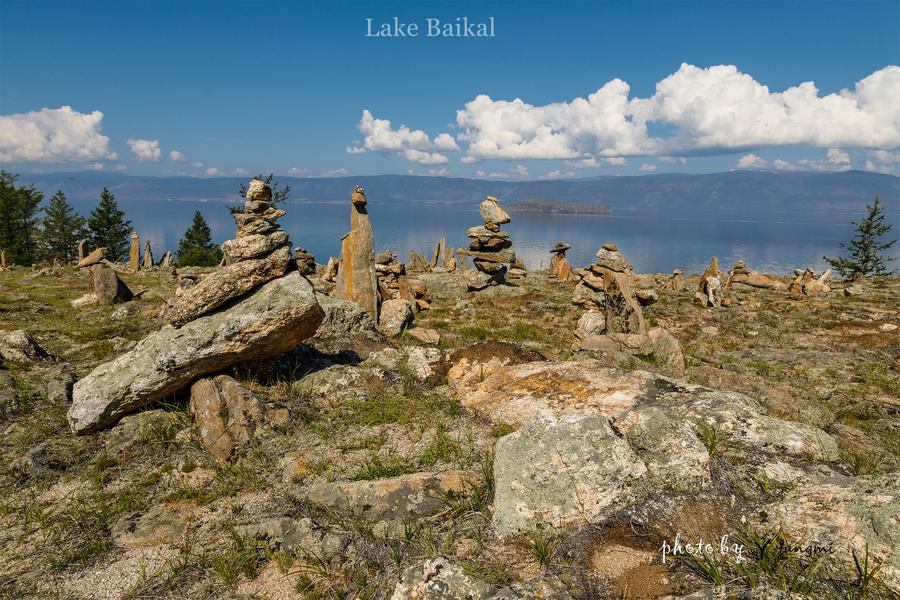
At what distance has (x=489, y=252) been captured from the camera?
29.8m

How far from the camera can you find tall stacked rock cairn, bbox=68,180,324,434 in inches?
332

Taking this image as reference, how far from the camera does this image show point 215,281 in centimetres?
929

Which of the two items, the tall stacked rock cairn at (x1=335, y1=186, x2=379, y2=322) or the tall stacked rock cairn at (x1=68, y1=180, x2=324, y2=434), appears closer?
the tall stacked rock cairn at (x1=68, y1=180, x2=324, y2=434)

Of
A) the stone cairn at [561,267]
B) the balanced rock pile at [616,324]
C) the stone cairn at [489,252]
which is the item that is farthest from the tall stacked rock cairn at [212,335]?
the stone cairn at [561,267]

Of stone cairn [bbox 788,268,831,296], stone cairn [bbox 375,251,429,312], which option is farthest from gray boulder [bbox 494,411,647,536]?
stone cairn [bbox 788,268,831,296]

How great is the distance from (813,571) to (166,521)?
733 cm

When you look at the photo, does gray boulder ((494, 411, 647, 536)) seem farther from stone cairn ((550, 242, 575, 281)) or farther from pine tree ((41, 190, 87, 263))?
pine tree ((41, 190, 87, 263))

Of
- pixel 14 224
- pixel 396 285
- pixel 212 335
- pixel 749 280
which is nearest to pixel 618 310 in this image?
pixel 396 285

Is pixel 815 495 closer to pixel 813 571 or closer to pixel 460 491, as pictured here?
pixel 813 571

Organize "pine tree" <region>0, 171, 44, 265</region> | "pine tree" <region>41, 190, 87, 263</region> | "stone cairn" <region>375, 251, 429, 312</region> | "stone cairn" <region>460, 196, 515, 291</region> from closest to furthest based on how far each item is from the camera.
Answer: "stone cairn" <region>375, 251, 429, 312</region> < "stone cairn" <region>460, 196, 515, 291</region> < "pine tree" <region>0, 171, 44, 265</region> < "pine tree" <region>41, 190, 87, 263</region>

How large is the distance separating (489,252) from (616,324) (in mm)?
13208

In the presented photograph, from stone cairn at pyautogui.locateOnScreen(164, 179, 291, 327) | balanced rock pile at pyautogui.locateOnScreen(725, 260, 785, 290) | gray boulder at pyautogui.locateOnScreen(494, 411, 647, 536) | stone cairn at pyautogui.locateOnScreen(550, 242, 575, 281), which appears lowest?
balanced rock pile at pyautogui.locateOnScreen(725, 260, 785, 290)

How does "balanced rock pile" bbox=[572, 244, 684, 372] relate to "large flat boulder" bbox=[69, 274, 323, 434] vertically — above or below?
below

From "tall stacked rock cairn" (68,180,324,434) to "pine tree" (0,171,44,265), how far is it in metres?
69.1
